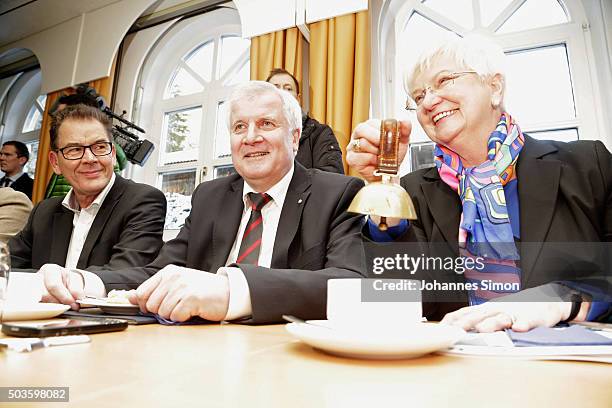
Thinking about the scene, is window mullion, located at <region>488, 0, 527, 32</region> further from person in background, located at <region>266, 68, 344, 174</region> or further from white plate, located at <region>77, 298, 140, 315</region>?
white plate, located at <region>77, 298, 140, 315</region>

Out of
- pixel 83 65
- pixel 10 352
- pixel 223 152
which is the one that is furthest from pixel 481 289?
pixel 83 65

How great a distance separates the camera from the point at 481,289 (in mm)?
1107

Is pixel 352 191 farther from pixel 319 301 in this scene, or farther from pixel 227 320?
pixel 227 320

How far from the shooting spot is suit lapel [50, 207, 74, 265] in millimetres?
1827

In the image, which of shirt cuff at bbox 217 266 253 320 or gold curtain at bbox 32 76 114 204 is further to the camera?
gold curtain at bbox 32 76 114 204

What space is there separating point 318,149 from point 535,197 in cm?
141

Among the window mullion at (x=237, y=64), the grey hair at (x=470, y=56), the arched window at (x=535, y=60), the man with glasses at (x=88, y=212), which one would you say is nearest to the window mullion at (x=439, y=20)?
the arched window at (x=535, y=60)

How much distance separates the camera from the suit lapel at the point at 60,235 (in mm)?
1827

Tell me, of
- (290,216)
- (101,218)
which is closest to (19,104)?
(101,218)

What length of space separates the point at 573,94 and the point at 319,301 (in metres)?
2.71

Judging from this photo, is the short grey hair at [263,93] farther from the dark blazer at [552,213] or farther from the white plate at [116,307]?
the white plate at [116,307]

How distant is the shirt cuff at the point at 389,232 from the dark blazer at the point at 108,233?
3.23 feet

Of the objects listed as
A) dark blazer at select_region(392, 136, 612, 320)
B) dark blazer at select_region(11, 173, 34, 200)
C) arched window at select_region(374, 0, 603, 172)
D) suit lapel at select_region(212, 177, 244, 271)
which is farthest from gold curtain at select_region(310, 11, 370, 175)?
dark blazer at select_region(11, 173, 34, 200)

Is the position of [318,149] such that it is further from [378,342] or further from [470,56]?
[378,342]
